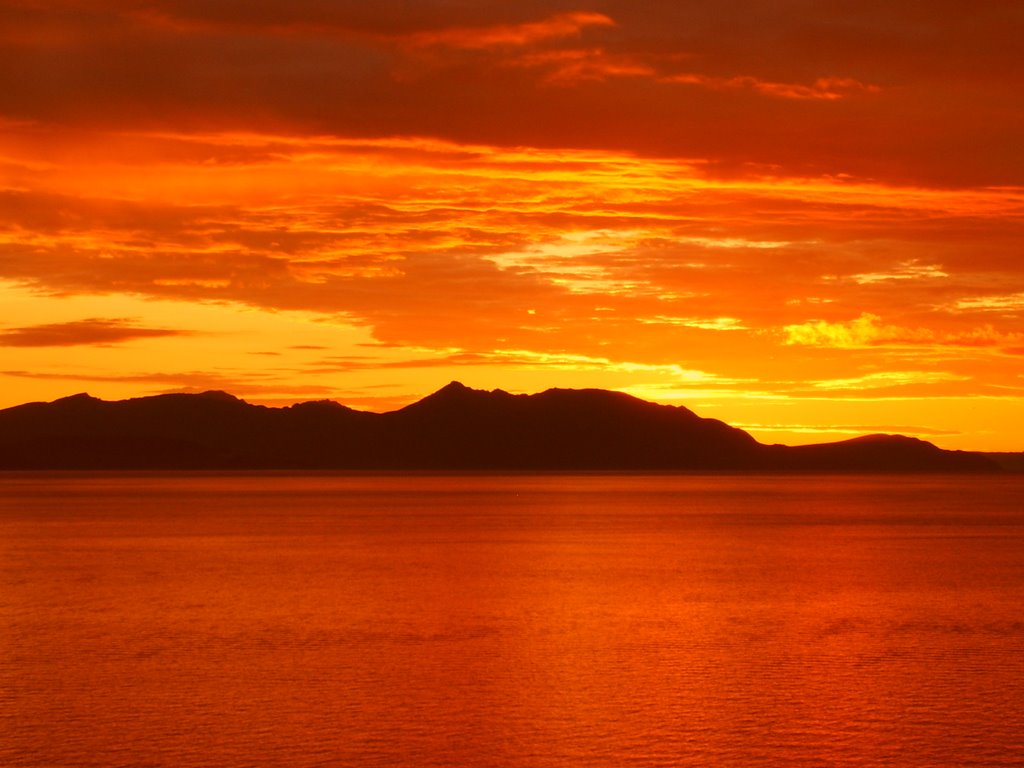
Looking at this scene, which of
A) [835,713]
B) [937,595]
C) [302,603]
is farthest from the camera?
[937,595]

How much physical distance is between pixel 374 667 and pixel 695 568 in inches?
1160

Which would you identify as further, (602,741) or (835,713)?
(835,713)

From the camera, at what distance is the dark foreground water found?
77.8 feet

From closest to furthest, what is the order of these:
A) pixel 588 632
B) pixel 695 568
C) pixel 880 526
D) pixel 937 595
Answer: pixel 588 632, pixel 937 595, pixel 695 568, pixel 880 526

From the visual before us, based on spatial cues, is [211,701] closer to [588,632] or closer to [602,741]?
[602,741]

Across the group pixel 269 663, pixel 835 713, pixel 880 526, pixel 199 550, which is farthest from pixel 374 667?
pixel 880 526

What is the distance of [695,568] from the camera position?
58094 mm

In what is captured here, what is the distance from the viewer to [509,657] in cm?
3250

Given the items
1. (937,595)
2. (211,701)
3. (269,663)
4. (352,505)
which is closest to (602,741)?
(211,701)

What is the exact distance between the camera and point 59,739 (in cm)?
2366

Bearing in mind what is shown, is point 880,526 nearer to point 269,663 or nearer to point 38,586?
point 38,586

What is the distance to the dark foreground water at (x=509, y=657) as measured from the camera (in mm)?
23703

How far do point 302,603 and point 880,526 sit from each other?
65083 millimetres

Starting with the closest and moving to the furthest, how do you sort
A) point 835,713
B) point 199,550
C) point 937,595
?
point 835,713 < point 937,595 < point 199,550
